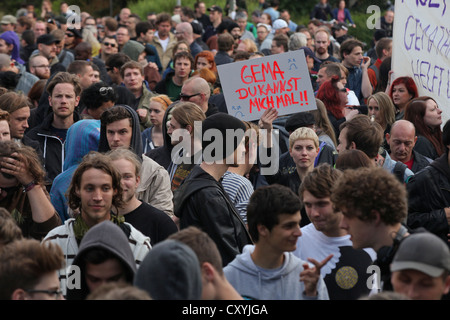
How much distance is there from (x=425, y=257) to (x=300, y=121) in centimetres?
430

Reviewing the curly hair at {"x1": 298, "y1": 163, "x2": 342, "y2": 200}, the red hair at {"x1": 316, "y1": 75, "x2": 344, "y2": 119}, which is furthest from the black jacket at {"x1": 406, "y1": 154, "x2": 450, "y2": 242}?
the red hair at {"x1": 316, "y1": 75, "x2": 344, "y2": 119}

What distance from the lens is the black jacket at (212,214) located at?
5062 mm

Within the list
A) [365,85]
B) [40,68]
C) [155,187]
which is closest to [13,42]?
[40,68]

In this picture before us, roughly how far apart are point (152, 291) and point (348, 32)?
18574 mm

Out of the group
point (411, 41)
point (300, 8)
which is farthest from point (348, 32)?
point (411, 41)

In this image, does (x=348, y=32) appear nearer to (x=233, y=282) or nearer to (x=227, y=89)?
(x=227, y=89)

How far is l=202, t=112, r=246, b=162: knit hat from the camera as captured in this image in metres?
5.25

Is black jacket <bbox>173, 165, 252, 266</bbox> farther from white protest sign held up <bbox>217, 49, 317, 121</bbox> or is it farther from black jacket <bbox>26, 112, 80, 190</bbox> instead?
white protest sign held up <bbox>217, 49, 317, 121</bbox>

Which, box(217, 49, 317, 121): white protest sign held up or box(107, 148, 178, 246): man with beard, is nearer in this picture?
box(107, 148, 178, 246): man with beard

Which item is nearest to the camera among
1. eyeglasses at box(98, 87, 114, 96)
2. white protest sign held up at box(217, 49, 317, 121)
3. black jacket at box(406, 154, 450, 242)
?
black jacket at box(406, 154, 450, 242)

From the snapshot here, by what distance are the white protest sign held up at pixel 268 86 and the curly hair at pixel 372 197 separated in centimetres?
379

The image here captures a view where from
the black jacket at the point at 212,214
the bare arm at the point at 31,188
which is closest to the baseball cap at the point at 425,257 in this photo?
the black jacket at the point at 212,214

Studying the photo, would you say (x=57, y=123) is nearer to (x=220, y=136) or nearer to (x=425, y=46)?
(x=220, y=136)

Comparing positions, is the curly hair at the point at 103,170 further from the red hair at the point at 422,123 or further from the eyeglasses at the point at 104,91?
the red hair at the point at 422,123
